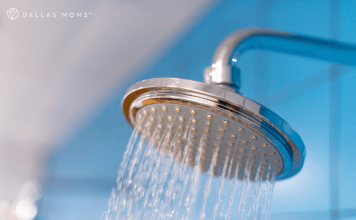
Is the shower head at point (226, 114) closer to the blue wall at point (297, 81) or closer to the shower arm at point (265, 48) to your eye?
the shower arm at point (265, 48)

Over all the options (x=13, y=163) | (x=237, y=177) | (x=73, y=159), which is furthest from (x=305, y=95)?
(x=13, y=163)

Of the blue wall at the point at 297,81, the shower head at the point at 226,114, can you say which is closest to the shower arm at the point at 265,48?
the shower head at the point at 226,114

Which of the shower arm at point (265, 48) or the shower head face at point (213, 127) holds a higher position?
the shower arm at point (265, 48)

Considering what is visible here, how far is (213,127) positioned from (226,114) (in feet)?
0.09

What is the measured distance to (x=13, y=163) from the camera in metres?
1.79

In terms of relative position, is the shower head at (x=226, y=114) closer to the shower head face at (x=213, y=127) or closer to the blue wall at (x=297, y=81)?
the shower head face at (x=213, y=127)

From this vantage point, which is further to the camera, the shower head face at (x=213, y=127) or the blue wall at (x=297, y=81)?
the blue wall at (x=297, y=81)

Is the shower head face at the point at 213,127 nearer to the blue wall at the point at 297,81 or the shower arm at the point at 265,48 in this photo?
the shower arm at the point at 265,48

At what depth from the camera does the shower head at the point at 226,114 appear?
317 mm

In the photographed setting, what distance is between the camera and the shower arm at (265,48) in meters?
0.31

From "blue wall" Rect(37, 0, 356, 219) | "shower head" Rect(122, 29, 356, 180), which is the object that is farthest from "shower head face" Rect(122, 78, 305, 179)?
"blue wall" Rect(37, 0, 356, 219)

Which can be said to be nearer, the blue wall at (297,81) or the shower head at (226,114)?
the shower head at (226,114)

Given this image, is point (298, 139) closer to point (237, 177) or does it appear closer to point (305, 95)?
point (237, 177)

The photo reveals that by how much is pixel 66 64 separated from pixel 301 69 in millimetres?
1015
